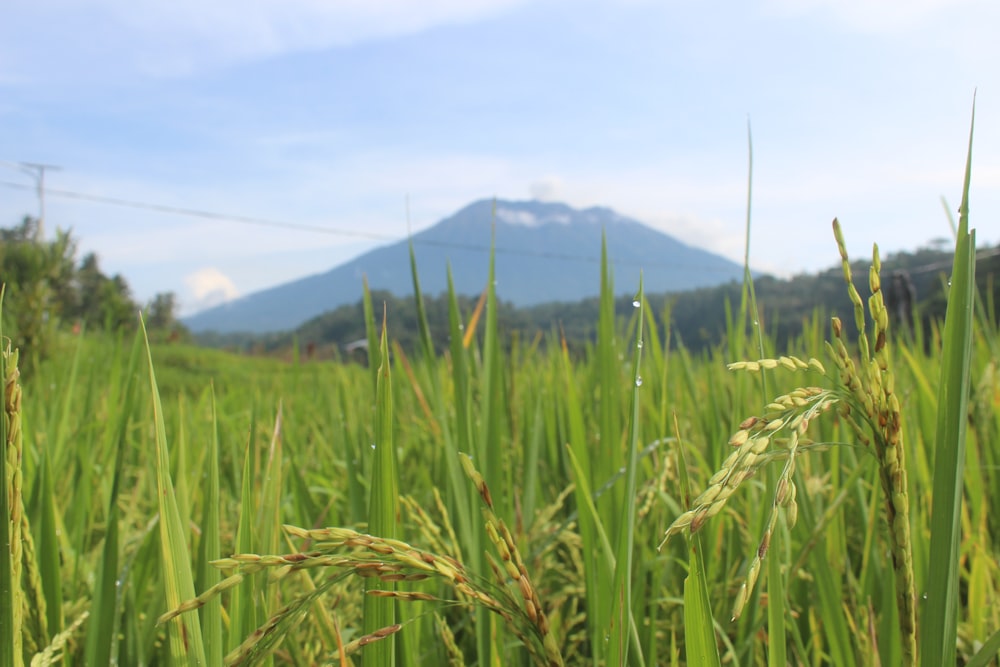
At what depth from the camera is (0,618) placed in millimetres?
532

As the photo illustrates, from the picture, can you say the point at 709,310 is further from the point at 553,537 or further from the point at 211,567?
the point at 211,567

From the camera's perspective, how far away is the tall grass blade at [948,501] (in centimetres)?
46

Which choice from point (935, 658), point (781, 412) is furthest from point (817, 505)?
point (781, 412)

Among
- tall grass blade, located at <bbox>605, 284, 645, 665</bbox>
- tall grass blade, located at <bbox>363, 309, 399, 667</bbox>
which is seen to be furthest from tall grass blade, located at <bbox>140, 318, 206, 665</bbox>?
tall grass blade, located at <bbox>605, 284, 645, 665</bbox>

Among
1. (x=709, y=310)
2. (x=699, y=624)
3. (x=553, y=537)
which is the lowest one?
(x=553, y=537)

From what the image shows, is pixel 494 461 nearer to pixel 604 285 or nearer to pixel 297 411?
pixel 604 285

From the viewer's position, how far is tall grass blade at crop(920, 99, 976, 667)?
46cm

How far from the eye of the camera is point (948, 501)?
46 cm

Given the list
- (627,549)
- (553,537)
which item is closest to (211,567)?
(627,549)

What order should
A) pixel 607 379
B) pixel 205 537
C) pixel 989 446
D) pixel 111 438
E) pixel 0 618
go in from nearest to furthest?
pixel 0 618
pixel 205 537
pixel 607 379
pixel 989 446
pixel 111 438

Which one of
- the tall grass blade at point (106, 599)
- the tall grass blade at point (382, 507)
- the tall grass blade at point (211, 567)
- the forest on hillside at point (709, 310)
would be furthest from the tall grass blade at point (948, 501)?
the tall grass blade at point (106, 599)

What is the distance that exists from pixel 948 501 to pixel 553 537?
729 mm

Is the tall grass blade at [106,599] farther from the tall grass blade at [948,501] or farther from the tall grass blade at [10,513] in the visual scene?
the tall grass blade at [948,501]

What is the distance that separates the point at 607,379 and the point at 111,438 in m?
1.26
